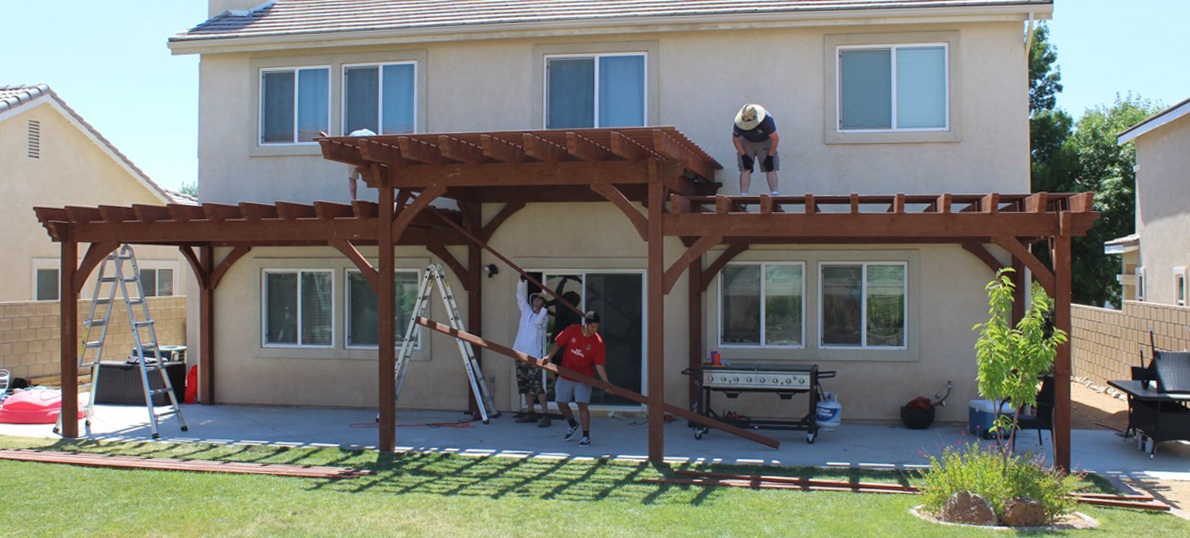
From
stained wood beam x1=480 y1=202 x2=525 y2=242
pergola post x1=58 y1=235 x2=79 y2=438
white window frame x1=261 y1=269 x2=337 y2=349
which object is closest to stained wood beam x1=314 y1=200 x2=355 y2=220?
stained wood beam x1=480 y1=202 x2=525 y2=242

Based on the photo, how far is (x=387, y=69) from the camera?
13.6 m

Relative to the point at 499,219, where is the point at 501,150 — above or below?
above

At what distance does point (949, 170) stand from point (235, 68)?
10088 mm

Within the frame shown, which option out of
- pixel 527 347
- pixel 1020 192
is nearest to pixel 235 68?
pixel 527 347

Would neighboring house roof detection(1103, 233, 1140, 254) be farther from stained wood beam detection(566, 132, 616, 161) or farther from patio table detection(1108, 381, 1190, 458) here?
stained wood beam detection(566, 132, 616, 161)

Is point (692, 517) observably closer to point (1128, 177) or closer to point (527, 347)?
point (527, 347)

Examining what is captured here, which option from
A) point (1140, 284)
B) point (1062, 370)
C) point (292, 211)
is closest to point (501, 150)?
point (292, 211)

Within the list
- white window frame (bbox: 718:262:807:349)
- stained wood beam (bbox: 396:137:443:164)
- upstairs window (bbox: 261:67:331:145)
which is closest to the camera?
stained wood beam (bbox: 396:137:443:164)

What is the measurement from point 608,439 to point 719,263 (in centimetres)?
285

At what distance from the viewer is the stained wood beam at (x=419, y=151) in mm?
9602

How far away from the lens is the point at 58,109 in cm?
1962

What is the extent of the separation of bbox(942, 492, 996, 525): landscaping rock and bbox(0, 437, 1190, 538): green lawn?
270 mm

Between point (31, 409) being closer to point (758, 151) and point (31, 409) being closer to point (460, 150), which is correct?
point (460, 150)

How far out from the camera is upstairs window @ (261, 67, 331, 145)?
13.9 metres
